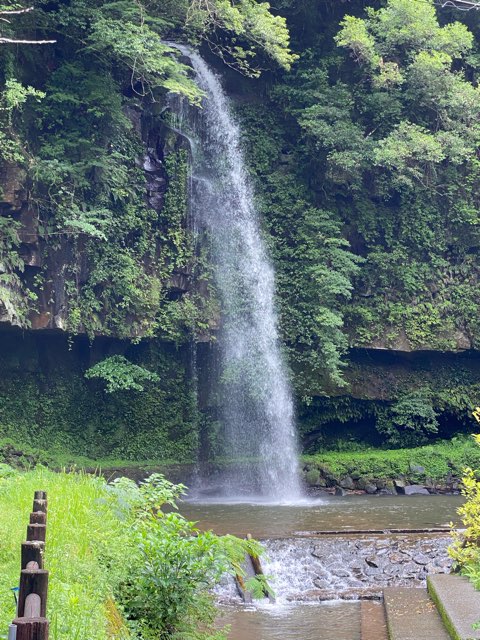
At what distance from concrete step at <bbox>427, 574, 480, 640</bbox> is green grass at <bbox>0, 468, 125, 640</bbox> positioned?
267 centimetres

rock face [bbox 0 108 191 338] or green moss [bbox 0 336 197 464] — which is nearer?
rock face [bbox 0 108 191 338]

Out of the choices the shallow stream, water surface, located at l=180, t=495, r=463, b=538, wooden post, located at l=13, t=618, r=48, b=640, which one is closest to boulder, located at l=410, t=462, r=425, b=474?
water surface, located at l=180, t=495, r=463, b=538

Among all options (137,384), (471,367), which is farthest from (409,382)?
(137,384)

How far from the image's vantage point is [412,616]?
22.7 feet

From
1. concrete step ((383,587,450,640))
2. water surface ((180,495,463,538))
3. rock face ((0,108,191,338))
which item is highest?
rock face ((0,108,191,338))

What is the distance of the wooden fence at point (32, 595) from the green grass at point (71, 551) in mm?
544

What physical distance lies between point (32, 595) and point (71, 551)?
7.48ft

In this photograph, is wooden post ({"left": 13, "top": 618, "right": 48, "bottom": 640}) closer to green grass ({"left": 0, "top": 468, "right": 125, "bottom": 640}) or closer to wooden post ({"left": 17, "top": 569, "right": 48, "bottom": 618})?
wooden post ({"left": 17, "top": 569, "right": 48, "bottom": 618})

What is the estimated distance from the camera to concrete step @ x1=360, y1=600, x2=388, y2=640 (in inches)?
268

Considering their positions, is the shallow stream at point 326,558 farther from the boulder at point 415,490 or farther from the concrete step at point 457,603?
the boulder at point 415,490

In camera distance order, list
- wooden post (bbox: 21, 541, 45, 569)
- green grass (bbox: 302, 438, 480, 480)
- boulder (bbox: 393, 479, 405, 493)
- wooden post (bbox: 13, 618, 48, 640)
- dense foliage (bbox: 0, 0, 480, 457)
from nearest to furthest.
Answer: wooden post (bbox: 13, 618, 48, 640) → wooden post (bbox: 21, 541, 45, 569) → dense foliage (bbox: 0, 0, 480, 457) → boulder (bbox: 393, 479, 405, 493) → green grass (bbox: 302, 438, 480, 480)

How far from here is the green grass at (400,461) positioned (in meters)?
16.6

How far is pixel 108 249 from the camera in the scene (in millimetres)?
16234

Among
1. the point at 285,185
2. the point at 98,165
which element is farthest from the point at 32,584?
the point at 285,185
